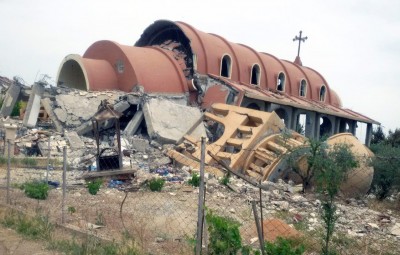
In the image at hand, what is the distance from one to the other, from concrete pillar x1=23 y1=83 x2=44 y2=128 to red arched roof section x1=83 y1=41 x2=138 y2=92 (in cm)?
310

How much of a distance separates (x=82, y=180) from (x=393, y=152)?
32.6 feet

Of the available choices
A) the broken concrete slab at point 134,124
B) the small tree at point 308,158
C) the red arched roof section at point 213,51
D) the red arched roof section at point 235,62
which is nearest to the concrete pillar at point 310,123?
the red arched roof section at point 235,62

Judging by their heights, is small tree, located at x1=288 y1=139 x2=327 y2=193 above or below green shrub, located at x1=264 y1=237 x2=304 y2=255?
below

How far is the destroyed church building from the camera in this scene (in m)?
20.2

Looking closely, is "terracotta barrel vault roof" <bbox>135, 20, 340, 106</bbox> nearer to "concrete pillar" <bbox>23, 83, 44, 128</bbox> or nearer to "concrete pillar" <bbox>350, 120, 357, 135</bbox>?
"concrete pillar" <bbox>350, 120, 357, 135</bbox>

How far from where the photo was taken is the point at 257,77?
25.9 m

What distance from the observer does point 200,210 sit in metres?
4.32

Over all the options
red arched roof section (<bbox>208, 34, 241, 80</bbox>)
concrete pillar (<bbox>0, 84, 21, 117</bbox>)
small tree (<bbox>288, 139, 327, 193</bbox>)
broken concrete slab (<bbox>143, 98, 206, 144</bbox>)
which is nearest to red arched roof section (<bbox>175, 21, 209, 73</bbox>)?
red arched roof section (<bbox>208, 34, 241, 80</bbox>)

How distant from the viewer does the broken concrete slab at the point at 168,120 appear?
1631 centimetres

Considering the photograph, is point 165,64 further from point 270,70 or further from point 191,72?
point 270,70

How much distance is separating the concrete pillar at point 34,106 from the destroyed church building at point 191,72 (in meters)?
3.00

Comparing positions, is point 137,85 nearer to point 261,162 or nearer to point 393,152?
point 261,162

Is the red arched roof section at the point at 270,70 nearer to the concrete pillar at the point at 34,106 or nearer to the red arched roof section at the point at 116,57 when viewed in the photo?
the red arched roof section at the point at 116,57

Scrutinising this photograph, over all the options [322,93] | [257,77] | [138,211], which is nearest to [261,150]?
[138,211]
